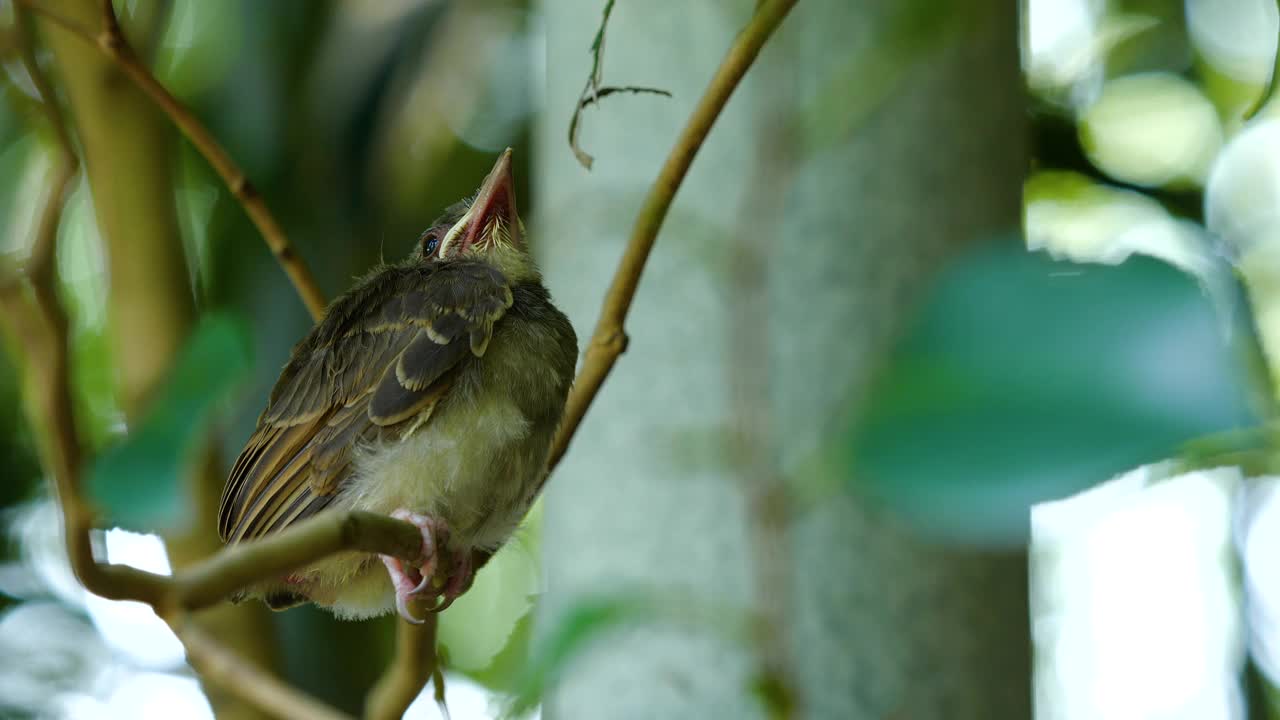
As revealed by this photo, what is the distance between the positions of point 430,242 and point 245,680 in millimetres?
1159

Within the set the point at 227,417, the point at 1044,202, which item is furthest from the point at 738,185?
the point at 1044,202

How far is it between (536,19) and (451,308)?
5.26 feet

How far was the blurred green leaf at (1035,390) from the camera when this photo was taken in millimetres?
470

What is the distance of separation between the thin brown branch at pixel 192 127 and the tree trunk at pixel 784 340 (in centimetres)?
51

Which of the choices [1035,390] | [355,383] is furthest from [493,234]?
[1035,390]

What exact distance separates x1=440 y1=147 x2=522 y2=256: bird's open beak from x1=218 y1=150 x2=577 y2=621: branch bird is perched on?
64mm

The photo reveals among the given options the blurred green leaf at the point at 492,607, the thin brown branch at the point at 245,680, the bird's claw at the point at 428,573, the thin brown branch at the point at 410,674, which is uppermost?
the thin brown branch at the point at 245,680

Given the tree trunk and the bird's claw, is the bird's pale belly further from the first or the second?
the tree trunk

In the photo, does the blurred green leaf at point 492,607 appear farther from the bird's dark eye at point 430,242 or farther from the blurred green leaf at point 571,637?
the blurred green leaf at point 571,637

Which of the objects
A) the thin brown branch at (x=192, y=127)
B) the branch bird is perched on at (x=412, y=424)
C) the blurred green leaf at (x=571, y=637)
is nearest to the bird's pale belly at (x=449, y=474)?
the branch bird is perched on at (x=412, y=424)

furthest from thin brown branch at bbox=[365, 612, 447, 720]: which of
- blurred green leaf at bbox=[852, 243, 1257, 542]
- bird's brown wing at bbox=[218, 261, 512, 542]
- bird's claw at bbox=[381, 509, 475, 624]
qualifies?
blurred green leaf at bbox=[852, 243, 1257, 542]

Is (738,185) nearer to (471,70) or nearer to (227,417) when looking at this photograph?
(227,417)

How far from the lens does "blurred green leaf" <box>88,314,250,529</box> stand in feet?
2.53

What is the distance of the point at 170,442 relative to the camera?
31.2 inches
